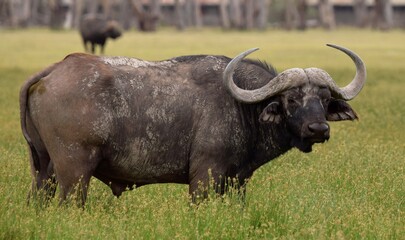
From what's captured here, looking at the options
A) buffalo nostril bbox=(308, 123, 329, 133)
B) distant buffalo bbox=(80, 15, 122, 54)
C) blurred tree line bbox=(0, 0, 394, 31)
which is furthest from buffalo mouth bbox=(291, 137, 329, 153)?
blurred tree line bbox=(0, 0, 394, 31)

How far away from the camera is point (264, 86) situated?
8.25 metres

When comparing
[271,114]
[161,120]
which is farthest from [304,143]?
[161,120]

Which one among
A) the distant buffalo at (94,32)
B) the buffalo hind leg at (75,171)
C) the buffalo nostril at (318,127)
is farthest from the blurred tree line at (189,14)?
the buffalo nostril at (318,127)

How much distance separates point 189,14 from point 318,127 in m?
83.2

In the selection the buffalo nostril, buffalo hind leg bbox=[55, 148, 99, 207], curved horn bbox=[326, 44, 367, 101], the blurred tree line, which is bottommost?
the blurred tree line

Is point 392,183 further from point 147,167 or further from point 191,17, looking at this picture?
point 191,17

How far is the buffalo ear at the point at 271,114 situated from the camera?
26.6ft

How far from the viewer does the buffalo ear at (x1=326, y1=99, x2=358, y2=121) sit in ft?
27.7

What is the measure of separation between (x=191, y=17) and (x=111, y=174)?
90.4 metres

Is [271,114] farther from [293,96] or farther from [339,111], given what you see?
[339,111]

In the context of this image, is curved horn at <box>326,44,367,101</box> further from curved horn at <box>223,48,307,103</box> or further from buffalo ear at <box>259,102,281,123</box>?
buffalo ear at <box>259,102,281,123</box>

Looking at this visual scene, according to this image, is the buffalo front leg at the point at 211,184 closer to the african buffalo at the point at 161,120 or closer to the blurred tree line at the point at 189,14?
the african buffalo at the point at 161,120

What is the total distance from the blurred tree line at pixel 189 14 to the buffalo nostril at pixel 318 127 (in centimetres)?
6581

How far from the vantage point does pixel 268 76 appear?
8.65m
